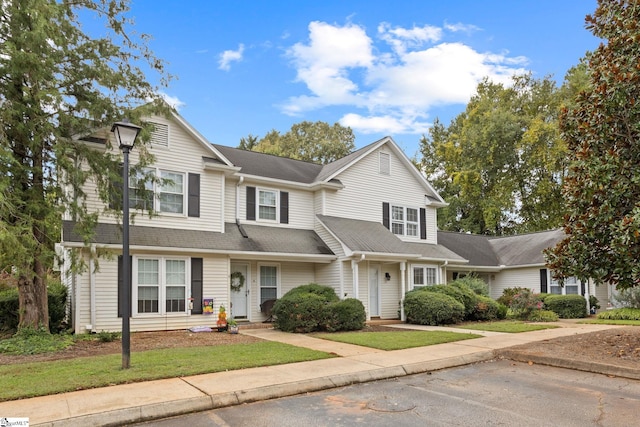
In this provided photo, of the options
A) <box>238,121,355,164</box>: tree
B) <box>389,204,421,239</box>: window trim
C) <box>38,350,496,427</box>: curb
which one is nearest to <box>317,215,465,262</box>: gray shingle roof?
<box>389,204,421,239</box>: window trim

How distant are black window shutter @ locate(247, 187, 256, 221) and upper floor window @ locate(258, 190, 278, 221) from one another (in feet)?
0.76

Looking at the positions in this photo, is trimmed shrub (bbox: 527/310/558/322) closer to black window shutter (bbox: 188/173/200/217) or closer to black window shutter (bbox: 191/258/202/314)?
black window shutter (bbox: 191/258/202/314)

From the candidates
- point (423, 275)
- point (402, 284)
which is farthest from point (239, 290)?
point (423, 275)

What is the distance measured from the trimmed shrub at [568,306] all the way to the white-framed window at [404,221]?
645 cm

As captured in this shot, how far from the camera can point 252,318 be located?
54.5 ft

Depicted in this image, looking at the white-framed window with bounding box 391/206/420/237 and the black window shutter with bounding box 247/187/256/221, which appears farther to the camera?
the white-framed window with bounding box 391/206/420/237

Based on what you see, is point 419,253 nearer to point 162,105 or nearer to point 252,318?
point 252,318

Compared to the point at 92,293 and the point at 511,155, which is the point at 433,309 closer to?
the point at 92,293

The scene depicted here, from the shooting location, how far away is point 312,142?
43.9 m

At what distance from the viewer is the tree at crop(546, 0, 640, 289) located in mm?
9023

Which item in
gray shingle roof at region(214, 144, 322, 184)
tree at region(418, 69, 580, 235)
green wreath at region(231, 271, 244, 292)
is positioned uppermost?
tree at region(418, 69, 580, 235)

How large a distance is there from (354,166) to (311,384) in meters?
13.5

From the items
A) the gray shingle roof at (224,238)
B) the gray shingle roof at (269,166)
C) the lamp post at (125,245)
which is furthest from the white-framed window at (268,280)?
the lamp post at (125,245)

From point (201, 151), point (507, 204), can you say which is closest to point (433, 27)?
point (201, 151)
